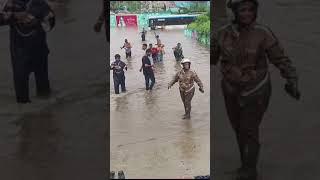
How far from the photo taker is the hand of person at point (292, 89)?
167 inches

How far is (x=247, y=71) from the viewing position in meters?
4.19

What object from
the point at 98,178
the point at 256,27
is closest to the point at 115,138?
the point at 98,178

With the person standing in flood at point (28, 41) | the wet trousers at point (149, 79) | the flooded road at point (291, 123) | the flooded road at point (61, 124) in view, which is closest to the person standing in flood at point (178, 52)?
the wet trousers at point (149, 79)

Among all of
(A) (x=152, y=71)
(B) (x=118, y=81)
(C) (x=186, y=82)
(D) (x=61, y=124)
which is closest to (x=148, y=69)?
(A) (x=152, y=71)

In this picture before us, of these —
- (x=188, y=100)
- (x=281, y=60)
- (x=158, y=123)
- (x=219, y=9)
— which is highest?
(x=219, y=9)

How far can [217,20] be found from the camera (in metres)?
4.23

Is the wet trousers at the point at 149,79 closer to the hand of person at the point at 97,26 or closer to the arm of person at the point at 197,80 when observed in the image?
the arm of person at the point at 197,80

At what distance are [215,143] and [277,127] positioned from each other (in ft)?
1.64

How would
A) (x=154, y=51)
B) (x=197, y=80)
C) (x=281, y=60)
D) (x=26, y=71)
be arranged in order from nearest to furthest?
(x=281, y=60)
(x=26, y=71)
(x=197, y=80)
(x=154, y=51)

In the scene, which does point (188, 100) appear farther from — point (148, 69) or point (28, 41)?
point (28, 41)

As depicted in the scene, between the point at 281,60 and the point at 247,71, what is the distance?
0.27 metres

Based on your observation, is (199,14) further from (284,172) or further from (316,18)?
(284,172)

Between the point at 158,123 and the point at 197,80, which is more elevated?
the point at 197,80

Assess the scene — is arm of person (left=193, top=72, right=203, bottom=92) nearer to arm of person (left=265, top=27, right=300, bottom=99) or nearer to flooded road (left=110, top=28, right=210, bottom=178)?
flooded road (left=110, top=28, right=210, bottom=178)
